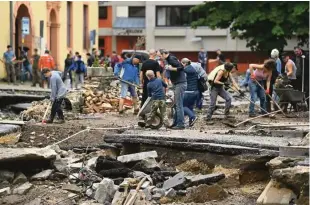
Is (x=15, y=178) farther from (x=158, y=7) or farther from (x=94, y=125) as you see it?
(x=158, y=7)

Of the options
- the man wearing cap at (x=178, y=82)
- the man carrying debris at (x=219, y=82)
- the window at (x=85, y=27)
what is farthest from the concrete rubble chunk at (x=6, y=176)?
the window at (x=85, y=27)

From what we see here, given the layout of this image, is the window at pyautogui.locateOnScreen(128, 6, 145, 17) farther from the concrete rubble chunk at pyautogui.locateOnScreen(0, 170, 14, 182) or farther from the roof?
the concrete rubble chunk at pyautogui.locateOnScreen(0, 170, 14, 182)

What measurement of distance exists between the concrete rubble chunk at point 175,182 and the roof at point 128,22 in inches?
1937

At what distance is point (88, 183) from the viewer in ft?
33.0

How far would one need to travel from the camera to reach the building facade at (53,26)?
3144 centimetres

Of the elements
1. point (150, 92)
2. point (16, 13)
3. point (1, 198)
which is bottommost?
point (1, 198)

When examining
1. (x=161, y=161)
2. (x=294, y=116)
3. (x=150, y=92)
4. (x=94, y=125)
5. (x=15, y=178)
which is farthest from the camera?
(x=294, y=116)

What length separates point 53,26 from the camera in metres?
38.6

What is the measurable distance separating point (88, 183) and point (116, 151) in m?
1.86

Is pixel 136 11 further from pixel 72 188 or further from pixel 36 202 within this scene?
pixel 36 202

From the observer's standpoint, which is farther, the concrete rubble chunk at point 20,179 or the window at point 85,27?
the window at point 85,27

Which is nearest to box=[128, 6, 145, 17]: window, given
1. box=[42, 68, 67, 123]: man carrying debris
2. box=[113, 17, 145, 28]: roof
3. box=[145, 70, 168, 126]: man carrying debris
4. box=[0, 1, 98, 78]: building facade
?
box=[113, 17, 145, 28]: roof

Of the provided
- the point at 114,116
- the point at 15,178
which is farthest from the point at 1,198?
the point at 114,116

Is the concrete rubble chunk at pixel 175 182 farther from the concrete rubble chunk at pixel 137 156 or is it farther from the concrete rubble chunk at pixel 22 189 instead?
the concrete rubble chunk at pixel 22 189
